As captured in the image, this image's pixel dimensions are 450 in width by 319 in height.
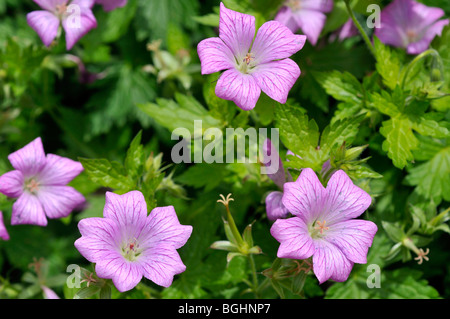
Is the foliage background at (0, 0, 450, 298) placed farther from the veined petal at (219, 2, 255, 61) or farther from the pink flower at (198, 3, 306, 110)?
the veined petal at (219, 2, 255, 61)

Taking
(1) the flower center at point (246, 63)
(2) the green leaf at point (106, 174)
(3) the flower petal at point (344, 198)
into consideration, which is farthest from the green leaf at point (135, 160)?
(3) the flower petal at point (344, 198)

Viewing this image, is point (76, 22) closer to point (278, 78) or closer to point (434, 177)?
point (278, 78)

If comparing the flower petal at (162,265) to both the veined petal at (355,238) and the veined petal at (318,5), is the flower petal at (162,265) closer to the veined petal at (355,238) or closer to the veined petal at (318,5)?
the veined petal at (355,238)

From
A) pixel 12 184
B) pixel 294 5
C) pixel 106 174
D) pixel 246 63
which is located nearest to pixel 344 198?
pixel 246 63

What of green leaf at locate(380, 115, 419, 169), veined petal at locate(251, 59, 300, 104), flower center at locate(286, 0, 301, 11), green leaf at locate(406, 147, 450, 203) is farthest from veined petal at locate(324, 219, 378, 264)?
flower center at locate(286, 0, 301, 11)
